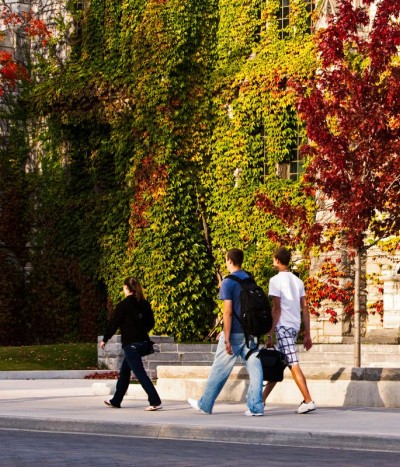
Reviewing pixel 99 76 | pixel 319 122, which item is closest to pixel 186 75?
pixel 99 76

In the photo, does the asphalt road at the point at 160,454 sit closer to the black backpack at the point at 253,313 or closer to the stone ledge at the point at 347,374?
the black backpack at the point at 253,313

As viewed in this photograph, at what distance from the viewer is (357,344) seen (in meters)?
22.1

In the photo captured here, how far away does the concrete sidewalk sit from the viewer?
13.7m

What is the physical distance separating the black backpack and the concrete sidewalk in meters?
1.04

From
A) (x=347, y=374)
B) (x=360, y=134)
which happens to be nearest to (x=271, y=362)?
(x=347, y=374)

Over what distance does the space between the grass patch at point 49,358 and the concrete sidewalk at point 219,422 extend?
9971mm

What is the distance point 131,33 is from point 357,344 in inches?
646

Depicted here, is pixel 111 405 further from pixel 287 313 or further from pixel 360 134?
pixel 360 134

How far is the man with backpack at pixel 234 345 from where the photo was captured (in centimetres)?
1596

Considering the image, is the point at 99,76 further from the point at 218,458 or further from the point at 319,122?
the point at 218,458

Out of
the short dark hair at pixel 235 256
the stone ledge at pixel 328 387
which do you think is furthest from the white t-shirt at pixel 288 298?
the stone ledge at pixel 328 387

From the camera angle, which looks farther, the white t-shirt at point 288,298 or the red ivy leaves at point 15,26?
the red ivy leaves at point 15,26

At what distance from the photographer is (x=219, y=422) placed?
1541 centimetres

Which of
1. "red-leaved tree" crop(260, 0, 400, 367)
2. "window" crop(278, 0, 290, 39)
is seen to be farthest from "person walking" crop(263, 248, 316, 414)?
"window" crop(278, 0, 290, 39)
